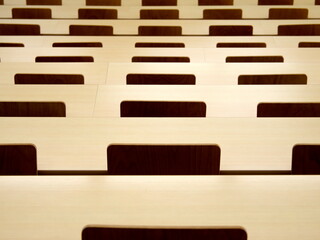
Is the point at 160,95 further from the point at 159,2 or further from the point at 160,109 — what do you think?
the point at 159,2

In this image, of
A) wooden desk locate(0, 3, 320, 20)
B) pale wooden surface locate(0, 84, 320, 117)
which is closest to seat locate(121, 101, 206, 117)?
pale wooden surface locate(0, 84, 320, 117)

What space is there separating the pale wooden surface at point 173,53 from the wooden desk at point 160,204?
2883 mm

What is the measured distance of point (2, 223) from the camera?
191 cm

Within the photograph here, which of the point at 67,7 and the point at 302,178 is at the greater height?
the point at 67,7

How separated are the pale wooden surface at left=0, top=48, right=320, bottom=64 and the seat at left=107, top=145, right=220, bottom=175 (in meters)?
2.67

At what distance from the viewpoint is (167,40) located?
18.7 ft

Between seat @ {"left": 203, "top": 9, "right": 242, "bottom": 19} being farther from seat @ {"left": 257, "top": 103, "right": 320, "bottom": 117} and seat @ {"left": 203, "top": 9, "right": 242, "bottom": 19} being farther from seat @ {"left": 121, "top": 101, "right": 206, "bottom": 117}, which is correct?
seat @ {"left": 121, "top": 101, "right": 206, "bottom": 117}

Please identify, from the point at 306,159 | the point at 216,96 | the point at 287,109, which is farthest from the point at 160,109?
the point at 306,159

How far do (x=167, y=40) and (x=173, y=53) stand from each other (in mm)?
593

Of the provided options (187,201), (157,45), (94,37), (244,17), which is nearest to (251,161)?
(187,201)

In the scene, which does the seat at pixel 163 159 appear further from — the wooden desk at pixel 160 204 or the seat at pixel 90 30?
the seat at pixel 90 30

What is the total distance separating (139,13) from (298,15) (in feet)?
6.70

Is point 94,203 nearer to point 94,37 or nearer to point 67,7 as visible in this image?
point 94,37

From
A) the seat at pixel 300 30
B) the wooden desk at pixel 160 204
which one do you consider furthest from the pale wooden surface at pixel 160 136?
the seat at pixel 300 30
